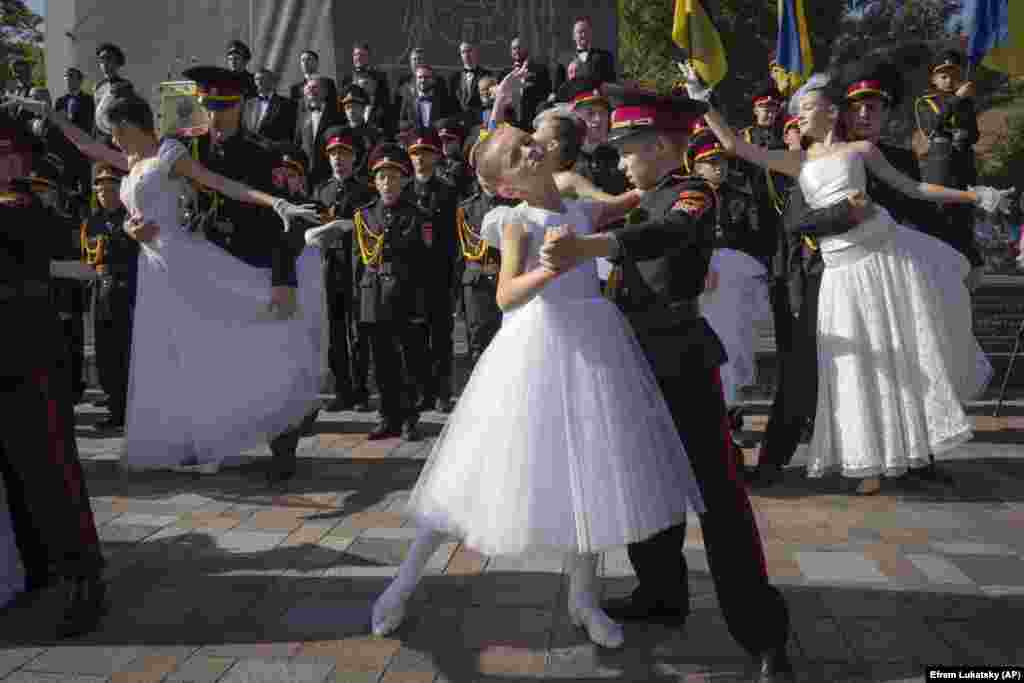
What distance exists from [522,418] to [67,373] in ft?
6.60

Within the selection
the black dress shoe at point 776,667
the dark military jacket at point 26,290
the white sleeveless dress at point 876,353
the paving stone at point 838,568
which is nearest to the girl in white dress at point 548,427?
the black dress shoe at point 776,667

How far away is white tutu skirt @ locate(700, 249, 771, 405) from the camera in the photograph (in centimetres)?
698

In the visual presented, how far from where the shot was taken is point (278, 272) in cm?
628

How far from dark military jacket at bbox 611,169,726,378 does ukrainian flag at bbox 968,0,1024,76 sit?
6.25 meters

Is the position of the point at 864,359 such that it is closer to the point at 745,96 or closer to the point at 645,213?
the point at 645,213

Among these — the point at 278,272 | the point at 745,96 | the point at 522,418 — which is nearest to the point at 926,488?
the point at 522,418

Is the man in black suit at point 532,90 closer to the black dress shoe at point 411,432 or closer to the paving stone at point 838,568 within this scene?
the black dress shoe at point 411,432

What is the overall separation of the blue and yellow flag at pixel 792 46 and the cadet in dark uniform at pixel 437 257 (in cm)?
313

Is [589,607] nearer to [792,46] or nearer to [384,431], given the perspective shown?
[384,431]

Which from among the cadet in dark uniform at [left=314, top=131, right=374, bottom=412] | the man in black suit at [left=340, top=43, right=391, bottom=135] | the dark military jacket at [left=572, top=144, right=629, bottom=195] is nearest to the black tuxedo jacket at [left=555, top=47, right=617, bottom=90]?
the man in black suit at [left=340, top=43, right=391, bottom=135]

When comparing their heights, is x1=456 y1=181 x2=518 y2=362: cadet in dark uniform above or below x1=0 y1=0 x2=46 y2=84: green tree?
below

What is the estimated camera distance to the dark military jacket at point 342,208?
919 cm

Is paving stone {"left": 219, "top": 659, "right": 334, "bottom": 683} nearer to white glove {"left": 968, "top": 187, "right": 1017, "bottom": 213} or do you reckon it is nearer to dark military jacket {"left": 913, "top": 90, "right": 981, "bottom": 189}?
white glove {"left": 968, "top": 187, "right": 1017, "bottom": 213}

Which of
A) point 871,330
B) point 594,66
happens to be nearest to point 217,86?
point 871,330
